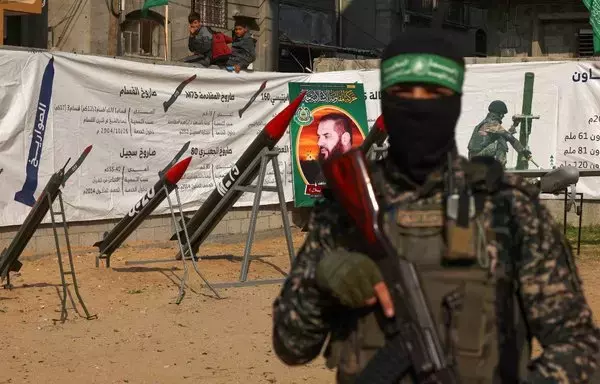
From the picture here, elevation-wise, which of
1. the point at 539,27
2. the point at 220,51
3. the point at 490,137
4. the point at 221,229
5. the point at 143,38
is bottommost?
the point at 221,229

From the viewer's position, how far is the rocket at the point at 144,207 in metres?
10.3

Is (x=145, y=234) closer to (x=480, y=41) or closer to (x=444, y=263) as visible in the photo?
(x=444, y=263)

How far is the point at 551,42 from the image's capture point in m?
30.3

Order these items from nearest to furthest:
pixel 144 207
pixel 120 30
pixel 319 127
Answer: pixel 144 207 < pixel 319 127 < pixel 120 30

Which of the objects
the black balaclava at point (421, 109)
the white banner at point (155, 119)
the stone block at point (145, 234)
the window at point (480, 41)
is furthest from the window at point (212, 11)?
the black balaclava at point (421, 109)

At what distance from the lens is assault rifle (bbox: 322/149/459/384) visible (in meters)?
2.44

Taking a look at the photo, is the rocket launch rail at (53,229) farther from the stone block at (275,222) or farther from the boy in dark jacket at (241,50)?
the boy in dark jacket at (241,50)

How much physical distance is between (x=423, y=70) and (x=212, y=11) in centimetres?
2487

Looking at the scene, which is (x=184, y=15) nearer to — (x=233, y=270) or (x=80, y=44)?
(x=80, y=44)

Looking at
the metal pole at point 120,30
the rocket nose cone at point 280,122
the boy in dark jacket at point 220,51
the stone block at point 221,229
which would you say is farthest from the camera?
the metal pole at point 120,30

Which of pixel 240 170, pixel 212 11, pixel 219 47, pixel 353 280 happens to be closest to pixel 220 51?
pixel 219 47

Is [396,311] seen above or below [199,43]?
below

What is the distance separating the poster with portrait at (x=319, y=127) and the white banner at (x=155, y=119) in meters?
0.17

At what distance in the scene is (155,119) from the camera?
13.2m
